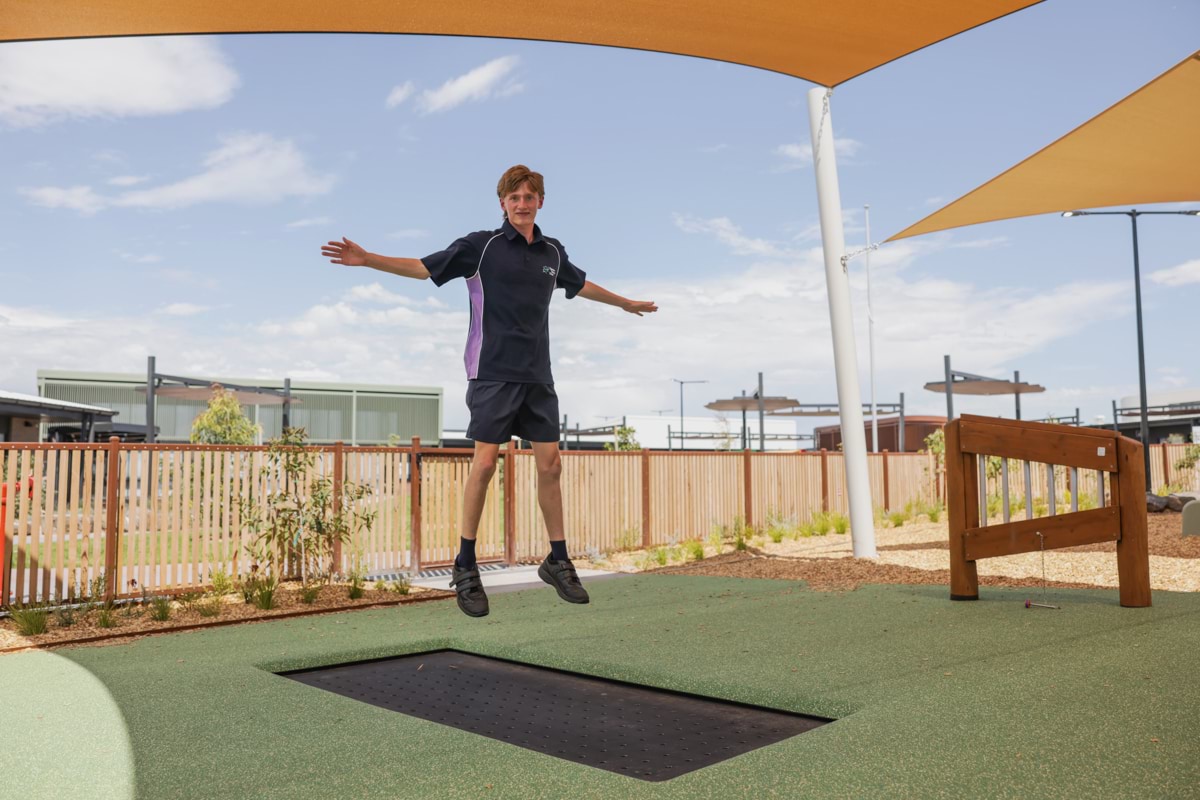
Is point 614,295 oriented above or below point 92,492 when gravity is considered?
above

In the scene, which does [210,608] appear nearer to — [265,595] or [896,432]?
[265,595]

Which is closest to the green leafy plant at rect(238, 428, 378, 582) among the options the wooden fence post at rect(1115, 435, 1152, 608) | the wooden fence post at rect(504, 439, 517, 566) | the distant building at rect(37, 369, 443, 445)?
the wooden fence post at rect(504, 439, 517, 566)

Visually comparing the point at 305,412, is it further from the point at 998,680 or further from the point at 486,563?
the point at 998,680

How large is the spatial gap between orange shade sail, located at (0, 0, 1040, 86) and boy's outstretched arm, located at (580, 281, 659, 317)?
1.80 meters

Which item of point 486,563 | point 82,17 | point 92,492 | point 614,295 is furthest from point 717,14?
point 486,563

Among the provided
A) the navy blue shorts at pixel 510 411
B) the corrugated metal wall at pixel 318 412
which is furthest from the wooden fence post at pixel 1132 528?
the corrugated metal wall at pixel 318 412

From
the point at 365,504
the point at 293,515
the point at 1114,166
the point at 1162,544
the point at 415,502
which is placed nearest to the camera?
the point at 1114,166

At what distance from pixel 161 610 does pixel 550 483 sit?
5380 mm

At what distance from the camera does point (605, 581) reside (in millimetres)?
9336

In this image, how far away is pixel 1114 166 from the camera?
754cm

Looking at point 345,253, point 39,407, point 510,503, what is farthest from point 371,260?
point 39,407

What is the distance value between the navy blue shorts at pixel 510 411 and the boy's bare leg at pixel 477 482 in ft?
0.23

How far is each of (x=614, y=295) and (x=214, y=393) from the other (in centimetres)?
1553

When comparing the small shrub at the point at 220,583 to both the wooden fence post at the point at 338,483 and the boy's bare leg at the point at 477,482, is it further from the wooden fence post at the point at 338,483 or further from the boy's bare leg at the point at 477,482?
the boy's bare leg at the point at 477,482
